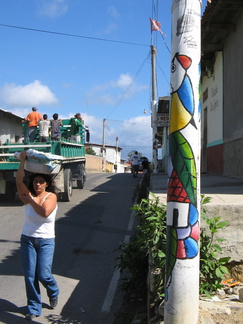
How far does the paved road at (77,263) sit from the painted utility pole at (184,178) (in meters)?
1.56

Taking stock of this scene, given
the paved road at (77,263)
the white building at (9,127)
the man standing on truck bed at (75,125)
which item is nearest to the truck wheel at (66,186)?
the paved road at (77,263)

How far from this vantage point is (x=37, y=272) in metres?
4.18

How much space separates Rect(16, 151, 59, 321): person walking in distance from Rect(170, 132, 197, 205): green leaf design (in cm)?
174

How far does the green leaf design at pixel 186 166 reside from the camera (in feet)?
9.97

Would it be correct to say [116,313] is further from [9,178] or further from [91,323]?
[9,178]

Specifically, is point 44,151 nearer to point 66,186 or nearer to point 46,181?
point 66,186

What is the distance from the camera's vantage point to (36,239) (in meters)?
4.15

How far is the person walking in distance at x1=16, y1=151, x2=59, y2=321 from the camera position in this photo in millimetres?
4123

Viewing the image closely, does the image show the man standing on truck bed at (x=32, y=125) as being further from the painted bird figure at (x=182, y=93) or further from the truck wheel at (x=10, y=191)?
the painted bird figure at (x=182, y=93)

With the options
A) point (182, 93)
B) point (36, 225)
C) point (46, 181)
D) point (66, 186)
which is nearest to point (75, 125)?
point (66, 186)

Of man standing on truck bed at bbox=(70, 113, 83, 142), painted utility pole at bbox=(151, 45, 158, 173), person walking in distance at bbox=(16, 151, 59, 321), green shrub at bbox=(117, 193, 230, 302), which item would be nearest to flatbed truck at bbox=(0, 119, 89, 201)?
man standing on truck bed at bbox=(70, 113, 83, 142)

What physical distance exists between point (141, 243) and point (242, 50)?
6.89m

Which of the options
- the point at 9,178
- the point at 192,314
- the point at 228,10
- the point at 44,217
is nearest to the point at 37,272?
the point at 44,217

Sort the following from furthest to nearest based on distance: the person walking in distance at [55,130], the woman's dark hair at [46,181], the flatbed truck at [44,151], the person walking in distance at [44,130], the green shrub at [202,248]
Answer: the person walking in distance at [55,130], the person walking in distance at [44,130], the flatbed truck at [44,151], the woman's dark hair at [46,181], the green shrub at [202,248]
